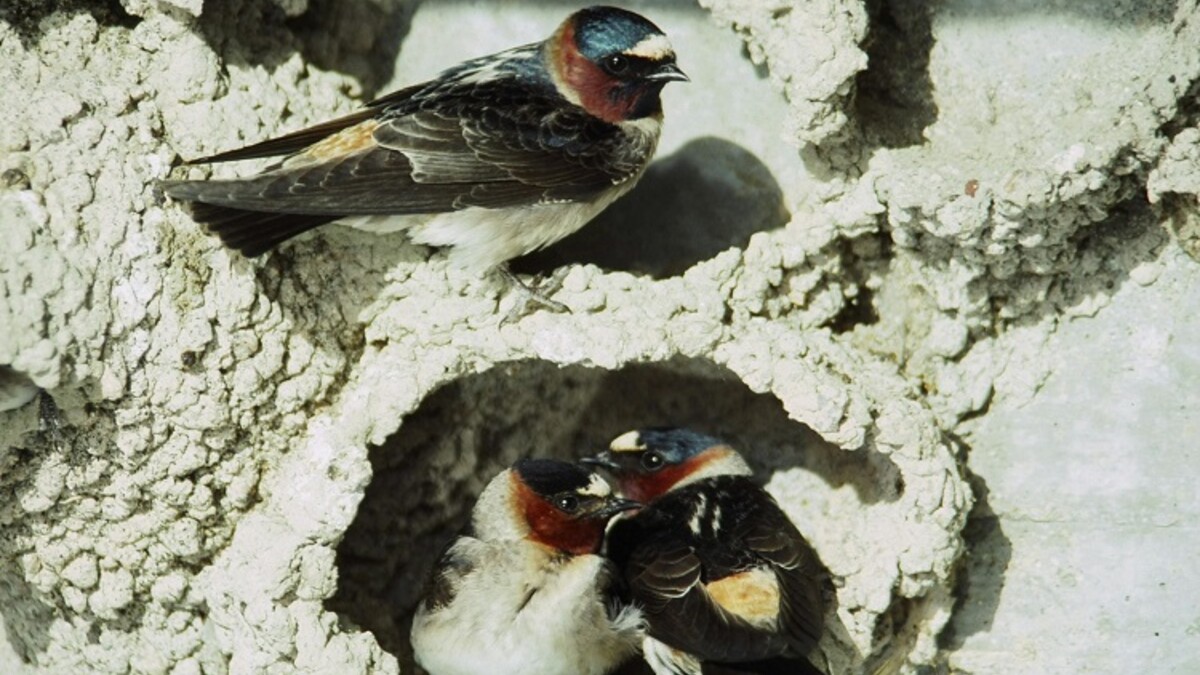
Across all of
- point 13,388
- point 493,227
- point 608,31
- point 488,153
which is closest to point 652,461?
point 493,227

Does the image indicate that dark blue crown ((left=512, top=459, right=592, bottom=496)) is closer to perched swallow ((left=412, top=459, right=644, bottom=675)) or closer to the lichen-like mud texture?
perched swallow ((left=412, top=459, right=644, bottom=675))

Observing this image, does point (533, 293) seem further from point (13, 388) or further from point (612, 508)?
point (13, 388)

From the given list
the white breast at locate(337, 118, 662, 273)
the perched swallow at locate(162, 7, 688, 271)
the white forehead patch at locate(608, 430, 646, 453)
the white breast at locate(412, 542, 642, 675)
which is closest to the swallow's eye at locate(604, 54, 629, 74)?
the perched swallow at locate(162, 7, 688, 271)

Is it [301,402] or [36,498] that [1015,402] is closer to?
[301,402]

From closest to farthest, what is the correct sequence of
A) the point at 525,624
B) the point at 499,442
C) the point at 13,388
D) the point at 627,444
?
the point at 13,388 → the point at 525,624 → the point at 627,444 → the point at 499,442

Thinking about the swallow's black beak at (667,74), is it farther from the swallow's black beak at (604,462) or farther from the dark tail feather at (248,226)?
the swallow's black beak at (604,462)

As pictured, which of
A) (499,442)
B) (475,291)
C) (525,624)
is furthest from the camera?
(499,442)

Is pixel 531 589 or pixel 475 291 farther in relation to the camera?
pixel 475 291
